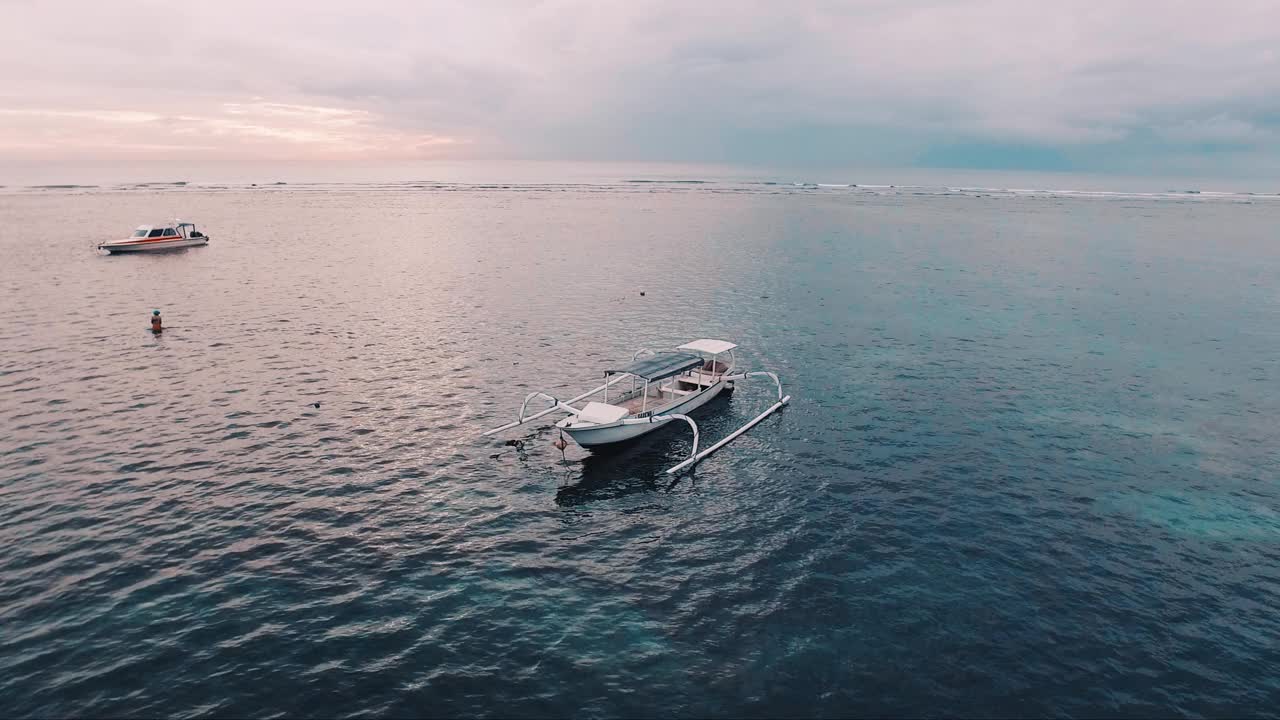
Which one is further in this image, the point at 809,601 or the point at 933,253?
the point at 933,253

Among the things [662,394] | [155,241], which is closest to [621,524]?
[662,394]

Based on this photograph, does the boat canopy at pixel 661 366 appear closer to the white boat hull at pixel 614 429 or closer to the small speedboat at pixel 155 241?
the white boat hull at pixel 614 429

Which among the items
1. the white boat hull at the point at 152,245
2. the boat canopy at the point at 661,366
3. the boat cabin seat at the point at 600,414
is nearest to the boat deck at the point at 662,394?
the boat canopy at the point at 661,366

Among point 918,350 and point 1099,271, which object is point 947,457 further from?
point 1099,271

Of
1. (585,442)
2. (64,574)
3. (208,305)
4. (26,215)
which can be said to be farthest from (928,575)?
(26,215)

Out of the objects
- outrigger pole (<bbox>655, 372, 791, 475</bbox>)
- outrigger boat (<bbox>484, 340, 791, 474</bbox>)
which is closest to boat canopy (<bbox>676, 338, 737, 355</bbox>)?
outrigger boat (<bbox>484, 340, 791, 474</bbox>)
